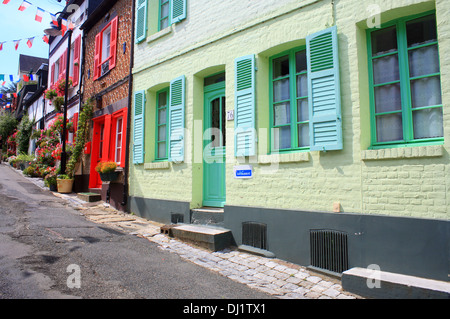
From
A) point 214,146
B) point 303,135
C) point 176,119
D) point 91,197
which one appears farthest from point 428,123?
point 91,197

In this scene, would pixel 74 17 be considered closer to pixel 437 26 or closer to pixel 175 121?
pixel 175 121

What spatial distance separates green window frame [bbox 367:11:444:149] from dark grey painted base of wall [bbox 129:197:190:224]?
12.0 ft

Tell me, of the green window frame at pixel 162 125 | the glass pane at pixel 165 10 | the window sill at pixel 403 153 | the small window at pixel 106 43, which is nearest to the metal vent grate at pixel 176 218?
the green window frame at pixel 162 125

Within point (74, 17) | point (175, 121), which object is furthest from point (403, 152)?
point (74, 17)

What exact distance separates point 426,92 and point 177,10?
5.18 metres

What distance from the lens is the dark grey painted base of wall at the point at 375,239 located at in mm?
3184

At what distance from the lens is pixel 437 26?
133 inches

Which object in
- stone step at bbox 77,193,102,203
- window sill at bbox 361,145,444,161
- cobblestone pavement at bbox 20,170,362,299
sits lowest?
cobblestone pavement at bbox 20,170,362,299

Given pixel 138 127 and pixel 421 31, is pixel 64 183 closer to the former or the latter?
pixel 138 127

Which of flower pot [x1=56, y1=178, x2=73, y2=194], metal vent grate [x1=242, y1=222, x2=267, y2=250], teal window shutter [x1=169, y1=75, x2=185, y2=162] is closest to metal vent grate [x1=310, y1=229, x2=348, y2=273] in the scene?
metal vent grate [x1=242, y1=222, x2=267, y2=250]

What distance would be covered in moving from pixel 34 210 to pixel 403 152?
7.21m

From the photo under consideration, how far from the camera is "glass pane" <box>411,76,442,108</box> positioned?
11.4ft

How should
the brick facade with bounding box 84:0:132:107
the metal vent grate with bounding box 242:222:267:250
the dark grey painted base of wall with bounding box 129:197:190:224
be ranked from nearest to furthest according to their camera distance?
the metal vent grate with bounding box 242:222:267:250 < the dark grey painted base of wall with bounding box 129:197:190:224 < the brick facade with bounding box 84:0:132:107

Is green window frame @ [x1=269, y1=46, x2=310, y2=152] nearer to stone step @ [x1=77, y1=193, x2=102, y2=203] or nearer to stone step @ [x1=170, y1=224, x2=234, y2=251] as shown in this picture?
stone step @ [x1=170, y1=224, x2=234, y2=251]
